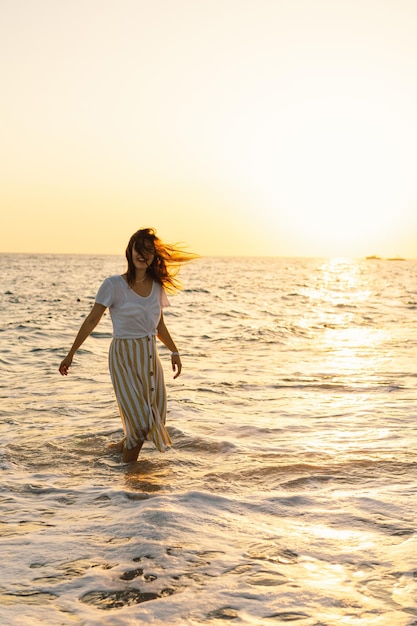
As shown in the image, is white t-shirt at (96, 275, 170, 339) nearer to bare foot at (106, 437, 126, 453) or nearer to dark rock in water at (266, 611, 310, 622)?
bare foot at (106, 437, 126, 453)

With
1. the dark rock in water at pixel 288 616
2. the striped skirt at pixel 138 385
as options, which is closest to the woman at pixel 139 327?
the striped skirt at pixel 138 385

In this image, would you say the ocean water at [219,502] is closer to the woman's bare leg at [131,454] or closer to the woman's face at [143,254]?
the woman's bare leg at [131,454]

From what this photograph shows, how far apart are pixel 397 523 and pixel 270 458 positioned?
A: 6.94 ft

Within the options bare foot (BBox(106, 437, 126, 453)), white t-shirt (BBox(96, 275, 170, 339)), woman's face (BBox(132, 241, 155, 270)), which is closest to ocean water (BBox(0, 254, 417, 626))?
bare foot (BBox(106, 437, 126, 453))

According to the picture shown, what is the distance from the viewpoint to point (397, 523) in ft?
15.8

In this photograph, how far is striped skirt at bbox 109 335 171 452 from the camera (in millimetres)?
6426

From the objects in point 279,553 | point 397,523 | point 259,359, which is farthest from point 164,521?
point 259,359

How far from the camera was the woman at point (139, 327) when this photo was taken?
246 inches

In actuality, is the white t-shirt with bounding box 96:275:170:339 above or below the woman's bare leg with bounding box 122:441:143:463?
above

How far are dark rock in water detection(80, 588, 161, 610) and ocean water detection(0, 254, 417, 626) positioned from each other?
0.01 metres

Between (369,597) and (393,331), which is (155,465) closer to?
(369,597)

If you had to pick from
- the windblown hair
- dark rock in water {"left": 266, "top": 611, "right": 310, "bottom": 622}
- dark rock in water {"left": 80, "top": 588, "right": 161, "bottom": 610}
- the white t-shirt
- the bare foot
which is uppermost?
the windblown hair

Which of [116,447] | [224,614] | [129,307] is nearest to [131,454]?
[116,447]

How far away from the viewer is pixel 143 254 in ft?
20.3
